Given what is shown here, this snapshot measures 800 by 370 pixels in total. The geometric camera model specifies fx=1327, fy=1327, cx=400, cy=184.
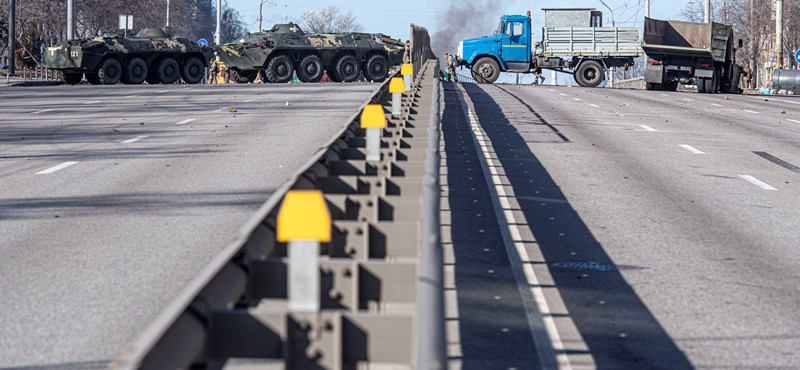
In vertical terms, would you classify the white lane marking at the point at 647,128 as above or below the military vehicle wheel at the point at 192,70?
below

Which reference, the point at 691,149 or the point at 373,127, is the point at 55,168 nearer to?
the point at 373,127

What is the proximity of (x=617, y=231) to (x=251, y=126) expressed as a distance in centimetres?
1271

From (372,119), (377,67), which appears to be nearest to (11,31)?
(377,67)

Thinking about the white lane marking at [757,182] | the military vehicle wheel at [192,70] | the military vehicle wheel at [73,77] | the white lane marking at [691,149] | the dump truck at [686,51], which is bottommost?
the white lane marking at [757,182]

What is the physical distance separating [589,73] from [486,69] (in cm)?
385

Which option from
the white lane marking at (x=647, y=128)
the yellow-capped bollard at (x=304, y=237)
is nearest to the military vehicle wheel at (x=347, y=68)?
the white lane marking at (x=647, y=128)

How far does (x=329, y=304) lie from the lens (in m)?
5.17

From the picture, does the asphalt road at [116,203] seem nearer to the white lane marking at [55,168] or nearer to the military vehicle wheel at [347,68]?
the white lane marking at [55,168]

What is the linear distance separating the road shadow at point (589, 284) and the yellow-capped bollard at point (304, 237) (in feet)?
9.70

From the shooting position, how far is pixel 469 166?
1741 centimetres

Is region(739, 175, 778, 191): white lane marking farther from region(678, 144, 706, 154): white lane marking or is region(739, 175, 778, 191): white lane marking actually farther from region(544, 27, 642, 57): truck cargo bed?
region(544, 27, 642, 57): truck cargo bed

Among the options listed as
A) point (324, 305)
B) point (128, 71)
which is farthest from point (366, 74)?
point (324, 305)

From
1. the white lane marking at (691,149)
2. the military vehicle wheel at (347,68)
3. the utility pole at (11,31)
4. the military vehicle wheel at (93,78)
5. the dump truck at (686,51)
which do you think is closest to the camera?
the white lane marking at (691,149)

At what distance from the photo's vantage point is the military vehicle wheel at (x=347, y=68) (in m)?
48.3
